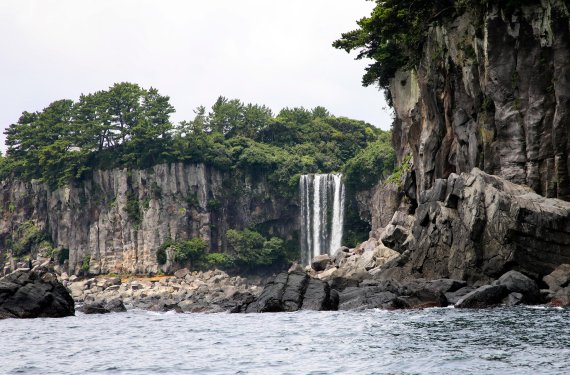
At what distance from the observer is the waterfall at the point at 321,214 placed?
322 ft

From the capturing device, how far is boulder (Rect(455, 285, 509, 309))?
37.8m

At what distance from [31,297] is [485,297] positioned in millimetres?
29531

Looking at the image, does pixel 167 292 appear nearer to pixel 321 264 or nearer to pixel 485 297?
pixel 321 264

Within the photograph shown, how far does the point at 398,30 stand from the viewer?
194 ft

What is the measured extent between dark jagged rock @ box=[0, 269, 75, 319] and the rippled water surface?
8.04 metres

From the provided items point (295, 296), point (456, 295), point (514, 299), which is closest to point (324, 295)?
point (295, 296)

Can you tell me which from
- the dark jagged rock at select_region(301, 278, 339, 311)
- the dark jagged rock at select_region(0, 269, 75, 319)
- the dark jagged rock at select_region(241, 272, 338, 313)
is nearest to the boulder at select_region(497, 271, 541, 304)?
the dark jagged rock at select_region(301, 278, 339, 311)

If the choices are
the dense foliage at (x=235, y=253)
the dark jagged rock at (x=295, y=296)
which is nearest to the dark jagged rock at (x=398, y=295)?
the dark jagged rock at (x=295, y=296)

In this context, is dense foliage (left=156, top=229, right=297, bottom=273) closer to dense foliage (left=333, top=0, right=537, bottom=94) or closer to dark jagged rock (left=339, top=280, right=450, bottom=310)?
dense foliage (left=333, top=0, right=537, bottom=94)

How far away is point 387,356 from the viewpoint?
23.5 metres

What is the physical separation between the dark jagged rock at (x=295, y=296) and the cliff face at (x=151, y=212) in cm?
5732

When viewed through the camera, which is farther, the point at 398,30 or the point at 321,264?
the point at 321,264

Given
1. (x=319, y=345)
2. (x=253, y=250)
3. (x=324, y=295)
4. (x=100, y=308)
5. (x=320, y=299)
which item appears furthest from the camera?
(x=253, y=250)

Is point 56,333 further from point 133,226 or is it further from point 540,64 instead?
point 133,226
